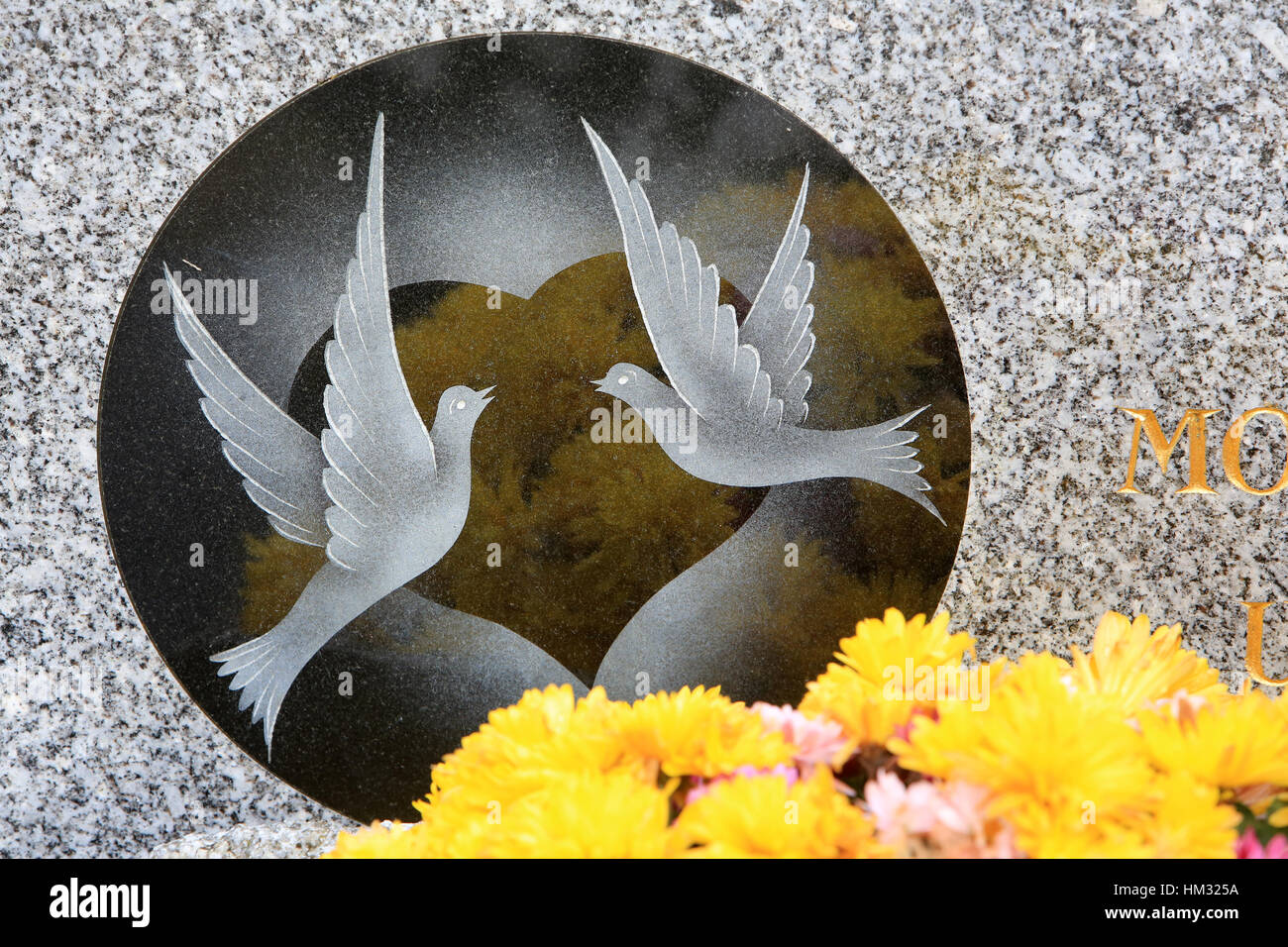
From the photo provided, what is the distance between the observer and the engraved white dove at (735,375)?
4.79 ft

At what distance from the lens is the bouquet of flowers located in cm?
41

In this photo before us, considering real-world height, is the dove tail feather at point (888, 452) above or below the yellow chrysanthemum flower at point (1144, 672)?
above

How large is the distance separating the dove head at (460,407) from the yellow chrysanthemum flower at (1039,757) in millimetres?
1114

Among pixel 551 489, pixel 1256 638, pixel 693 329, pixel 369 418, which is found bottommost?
pixel 1256 638

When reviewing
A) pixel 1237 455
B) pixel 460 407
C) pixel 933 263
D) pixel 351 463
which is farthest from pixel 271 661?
pixel 1237 455

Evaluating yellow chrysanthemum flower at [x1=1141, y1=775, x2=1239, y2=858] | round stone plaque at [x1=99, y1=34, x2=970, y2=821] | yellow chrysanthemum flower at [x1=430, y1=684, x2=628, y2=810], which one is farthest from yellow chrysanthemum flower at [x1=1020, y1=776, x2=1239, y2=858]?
round stone plaque at [x1=99, y1=34, x2=970, y2=821]

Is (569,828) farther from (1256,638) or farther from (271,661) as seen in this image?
(1256,638)

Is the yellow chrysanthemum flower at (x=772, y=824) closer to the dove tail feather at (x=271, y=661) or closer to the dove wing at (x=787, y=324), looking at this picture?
the dove wing at (x=787, y=324)

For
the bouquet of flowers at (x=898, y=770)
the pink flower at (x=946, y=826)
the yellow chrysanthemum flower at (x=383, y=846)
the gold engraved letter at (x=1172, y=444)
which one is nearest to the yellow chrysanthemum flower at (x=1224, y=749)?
the bouquet of flowers at (x=898, y=770)

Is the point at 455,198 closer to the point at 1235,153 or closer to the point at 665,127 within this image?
the point at 665,127

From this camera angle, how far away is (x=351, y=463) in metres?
1.45

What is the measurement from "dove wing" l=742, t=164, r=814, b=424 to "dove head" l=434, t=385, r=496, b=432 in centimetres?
46

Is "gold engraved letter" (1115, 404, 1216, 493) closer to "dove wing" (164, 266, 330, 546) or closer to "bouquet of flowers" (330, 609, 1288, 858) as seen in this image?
"bouquet of flowers" (330, 609, 1288, 858)

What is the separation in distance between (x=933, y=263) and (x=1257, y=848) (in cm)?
120
